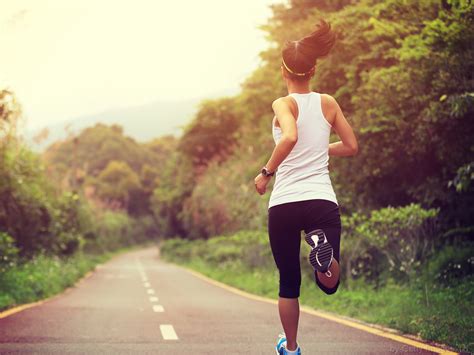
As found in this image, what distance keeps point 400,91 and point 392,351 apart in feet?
23.8

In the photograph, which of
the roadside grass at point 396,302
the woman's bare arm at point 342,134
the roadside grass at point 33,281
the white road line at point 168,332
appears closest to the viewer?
the woman's bare arm at point 342,134

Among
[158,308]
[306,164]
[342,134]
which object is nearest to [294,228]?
[306,164]

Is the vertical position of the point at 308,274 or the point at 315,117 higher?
the point at 315,117

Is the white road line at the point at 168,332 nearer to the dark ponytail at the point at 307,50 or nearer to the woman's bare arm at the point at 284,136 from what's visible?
the woman's bare arm at the point at 284,136

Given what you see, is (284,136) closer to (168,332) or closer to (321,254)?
(321,254)

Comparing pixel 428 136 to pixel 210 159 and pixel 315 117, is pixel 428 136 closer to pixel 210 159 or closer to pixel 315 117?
pixel 315 117

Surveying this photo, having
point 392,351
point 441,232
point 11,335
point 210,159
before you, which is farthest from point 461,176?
point 210,159

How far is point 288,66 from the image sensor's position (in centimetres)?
416

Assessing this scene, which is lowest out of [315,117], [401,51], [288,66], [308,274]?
[308,274]

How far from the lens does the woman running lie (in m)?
3.92

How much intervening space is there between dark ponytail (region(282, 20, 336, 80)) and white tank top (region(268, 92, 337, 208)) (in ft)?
0.62

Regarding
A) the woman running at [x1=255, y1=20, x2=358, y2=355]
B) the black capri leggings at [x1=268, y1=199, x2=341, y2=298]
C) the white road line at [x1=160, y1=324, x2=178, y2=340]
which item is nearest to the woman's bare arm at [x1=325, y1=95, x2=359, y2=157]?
the woman running at [x1=255, y1=20, x2=358, y2=355]

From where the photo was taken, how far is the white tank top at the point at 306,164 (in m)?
3.99

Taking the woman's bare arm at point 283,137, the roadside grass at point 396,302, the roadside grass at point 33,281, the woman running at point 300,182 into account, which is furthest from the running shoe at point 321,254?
the roadside grass at point 33,281
